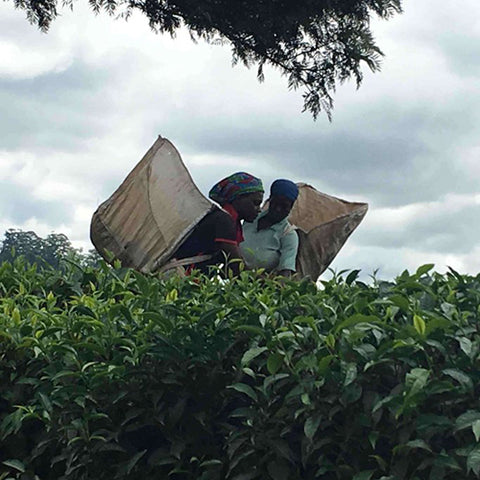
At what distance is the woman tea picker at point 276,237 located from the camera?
8.00 meters

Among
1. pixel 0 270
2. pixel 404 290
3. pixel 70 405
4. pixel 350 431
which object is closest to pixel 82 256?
pixel 0 270

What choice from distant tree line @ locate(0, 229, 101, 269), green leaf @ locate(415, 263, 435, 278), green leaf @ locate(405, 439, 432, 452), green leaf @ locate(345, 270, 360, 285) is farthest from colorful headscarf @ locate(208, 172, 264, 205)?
distant tree line @ locate(0, 229, 101, 269)

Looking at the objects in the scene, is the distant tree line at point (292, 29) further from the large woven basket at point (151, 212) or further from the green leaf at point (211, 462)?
the green leaf at point (211, 462)

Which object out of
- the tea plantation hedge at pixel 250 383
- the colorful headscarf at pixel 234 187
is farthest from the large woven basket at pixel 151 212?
the tea plantation hedge at pixel 250 383

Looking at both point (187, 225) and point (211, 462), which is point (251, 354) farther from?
point (187, 225)

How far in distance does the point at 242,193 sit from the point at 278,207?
0.43m

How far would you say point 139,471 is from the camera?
420 centimetres

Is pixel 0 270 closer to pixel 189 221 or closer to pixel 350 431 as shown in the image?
pixel 189 221

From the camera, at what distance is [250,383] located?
4016 millimetres

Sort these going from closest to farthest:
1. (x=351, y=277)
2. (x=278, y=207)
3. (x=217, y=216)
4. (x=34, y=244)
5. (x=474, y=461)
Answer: (x=474, y=461) < (x=351, y=277) < (x=217, y=216) < (x=278, y=207) < (x=34, y=244)

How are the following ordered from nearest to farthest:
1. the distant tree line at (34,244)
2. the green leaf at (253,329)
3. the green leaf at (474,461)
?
the green leaf at (474,461) < the green leaf at (253,329) < the distant tree line at (34,244)

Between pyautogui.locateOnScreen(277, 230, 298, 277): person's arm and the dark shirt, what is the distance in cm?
73

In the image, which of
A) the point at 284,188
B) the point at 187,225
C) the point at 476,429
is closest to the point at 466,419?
the point at 476,429

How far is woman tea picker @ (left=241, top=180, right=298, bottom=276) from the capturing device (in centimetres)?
800
